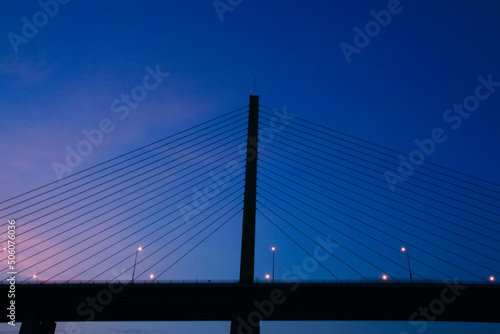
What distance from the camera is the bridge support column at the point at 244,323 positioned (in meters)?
32.1

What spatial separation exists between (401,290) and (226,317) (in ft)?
54.2

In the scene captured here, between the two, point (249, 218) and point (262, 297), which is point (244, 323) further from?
point (249, 218)

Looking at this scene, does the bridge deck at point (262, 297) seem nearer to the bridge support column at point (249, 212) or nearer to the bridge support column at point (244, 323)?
the bridge support column at point (244, 323)

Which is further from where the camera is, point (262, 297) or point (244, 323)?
point (244, 323)

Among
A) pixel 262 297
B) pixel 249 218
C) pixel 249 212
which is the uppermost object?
pixel 249 212

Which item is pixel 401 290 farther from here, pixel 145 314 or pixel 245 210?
pixel 145 314

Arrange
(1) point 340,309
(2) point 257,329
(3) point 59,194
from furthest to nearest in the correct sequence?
(1) point 340,309, (2) point 257,329, (3) point 59,194

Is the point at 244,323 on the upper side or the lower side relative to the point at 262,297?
lower

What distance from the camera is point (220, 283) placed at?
107ft

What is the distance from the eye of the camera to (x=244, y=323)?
32500 millimetres

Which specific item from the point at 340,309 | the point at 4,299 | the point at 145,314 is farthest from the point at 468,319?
the point at 4,299

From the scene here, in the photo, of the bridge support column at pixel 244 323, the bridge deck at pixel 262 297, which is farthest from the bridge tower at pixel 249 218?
the bridge deck at pixel 262 297

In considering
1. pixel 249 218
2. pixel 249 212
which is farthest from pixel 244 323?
pixel 249 212

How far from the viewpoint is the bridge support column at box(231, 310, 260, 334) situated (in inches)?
1262
